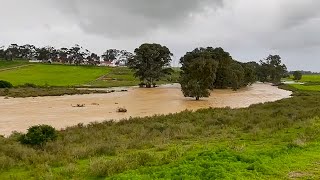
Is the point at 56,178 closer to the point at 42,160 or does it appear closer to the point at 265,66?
the point at 42,160

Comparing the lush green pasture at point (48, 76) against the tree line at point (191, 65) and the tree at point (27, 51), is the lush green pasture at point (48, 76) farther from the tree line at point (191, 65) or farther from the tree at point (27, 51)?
the tree at point (27, 51)

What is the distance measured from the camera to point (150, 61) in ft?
309

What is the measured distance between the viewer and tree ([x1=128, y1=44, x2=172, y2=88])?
93.7 metres

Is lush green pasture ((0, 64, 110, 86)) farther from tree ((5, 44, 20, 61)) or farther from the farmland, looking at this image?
the farmland

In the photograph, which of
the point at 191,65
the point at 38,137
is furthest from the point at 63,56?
the point at 38,137

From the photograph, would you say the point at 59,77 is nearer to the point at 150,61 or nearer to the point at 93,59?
the point at 150,61

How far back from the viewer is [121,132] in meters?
22.6

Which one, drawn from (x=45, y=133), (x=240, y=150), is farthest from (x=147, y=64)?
(x=240, y=150)

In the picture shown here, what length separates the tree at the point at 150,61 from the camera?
93.7 m

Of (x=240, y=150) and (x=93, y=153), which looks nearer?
(x=240, y=150)

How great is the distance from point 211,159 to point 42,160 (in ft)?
19.6

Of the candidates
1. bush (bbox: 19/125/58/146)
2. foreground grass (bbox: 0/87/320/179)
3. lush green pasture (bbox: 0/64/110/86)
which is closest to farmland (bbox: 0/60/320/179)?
foreground grass (bbox: 0/87/320/179)

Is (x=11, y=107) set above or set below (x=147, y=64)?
below

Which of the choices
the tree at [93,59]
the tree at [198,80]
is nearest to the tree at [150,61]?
the tree at [198,80]
